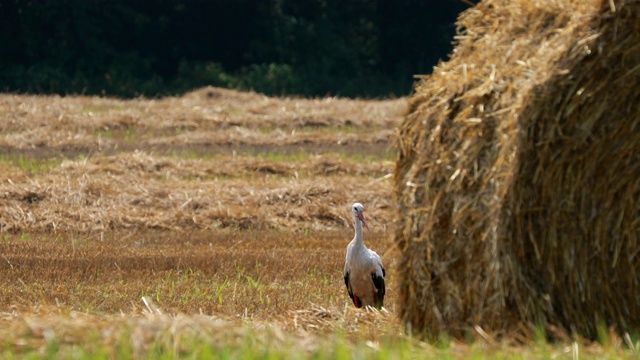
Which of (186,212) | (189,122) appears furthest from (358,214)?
(189,122)

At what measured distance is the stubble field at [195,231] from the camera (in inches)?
235

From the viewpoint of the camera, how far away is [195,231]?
1464cm

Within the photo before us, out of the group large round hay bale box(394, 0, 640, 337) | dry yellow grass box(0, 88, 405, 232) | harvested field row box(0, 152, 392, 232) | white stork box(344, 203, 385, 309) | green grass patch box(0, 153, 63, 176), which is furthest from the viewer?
green grass patch box(0, 153, 63, 176)

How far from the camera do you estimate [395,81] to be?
43500 mm

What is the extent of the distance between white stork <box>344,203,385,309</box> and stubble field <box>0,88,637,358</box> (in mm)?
167

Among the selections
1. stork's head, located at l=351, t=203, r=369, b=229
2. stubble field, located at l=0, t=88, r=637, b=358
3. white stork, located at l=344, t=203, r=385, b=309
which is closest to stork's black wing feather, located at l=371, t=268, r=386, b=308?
white stork, located at l=344, t=203, r=385, b=309

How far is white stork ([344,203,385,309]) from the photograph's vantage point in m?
9.75

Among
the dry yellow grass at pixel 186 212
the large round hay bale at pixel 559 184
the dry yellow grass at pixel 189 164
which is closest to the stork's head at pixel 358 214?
the dry yellow grass at pixel 186 212

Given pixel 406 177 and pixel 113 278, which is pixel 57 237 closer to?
pixel 113 278

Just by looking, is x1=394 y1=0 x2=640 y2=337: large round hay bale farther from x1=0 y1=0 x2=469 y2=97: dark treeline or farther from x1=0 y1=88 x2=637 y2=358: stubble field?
x1=0 y1=0 x2=469 y2=97: dark treeline

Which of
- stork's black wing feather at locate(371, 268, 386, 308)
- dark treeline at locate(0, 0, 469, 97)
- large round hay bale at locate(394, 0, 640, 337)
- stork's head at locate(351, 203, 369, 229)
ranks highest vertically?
large round hay bale at locate(394, 0, 640, 337)

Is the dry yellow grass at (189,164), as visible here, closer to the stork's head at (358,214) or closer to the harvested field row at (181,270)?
the harvested field row at (181,270)

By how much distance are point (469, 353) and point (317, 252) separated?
22.8 ft

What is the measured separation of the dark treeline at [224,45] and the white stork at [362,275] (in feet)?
91.8
